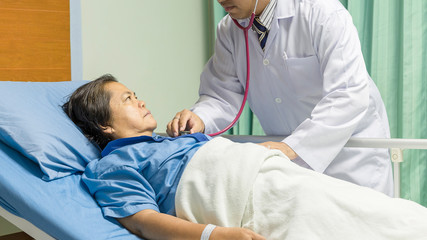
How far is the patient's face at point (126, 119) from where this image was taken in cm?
165

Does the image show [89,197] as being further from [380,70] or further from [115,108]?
[380,70]

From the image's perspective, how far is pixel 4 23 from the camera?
218 cm

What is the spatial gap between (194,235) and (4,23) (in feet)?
5.00

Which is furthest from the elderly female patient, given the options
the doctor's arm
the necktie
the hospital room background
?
the hospital room background

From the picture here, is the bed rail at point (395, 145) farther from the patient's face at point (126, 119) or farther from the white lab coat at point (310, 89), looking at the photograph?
the patient's face at point (126, 119)

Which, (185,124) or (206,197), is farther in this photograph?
(185,124)

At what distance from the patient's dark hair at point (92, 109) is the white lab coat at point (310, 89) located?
1.33 feet

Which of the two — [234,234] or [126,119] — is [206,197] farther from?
[126,119]

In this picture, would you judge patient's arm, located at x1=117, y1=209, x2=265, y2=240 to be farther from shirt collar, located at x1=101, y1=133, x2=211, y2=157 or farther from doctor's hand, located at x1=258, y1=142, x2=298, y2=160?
doctor's hand, located at x1=258, y1=142, x2=298, y2=160

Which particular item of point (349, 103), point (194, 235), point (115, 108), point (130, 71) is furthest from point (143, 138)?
point (130, 71)

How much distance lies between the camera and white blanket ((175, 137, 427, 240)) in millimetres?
1131

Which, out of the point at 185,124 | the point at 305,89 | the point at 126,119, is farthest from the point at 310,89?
the point at 126,119

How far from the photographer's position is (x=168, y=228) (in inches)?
48.6

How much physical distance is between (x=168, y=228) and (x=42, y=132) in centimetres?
59
